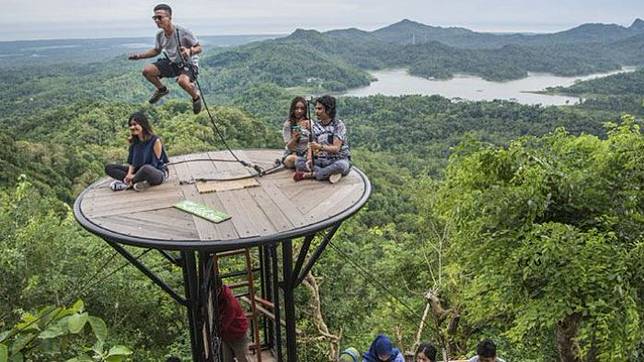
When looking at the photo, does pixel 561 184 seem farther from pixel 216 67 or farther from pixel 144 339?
pixel 216 67

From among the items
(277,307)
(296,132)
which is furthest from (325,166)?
(277,307)

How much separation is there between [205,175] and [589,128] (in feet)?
169

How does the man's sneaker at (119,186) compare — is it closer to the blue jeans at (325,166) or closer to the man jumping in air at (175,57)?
the man jumping in air at (175,57)

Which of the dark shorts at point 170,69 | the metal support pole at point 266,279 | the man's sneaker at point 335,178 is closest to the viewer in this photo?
the man's sneaker at point 335,178

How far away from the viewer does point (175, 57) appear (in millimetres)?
4652

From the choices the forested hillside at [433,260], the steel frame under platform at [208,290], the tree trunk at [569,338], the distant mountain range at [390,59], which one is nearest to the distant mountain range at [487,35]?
the distant mountain range at [390,59]

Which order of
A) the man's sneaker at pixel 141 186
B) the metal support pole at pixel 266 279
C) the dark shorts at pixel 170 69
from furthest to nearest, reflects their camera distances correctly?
the metal support pole at pixel 266 279, the dark shorts at pixel 170 69, the man's sneaker at pixel 141 186

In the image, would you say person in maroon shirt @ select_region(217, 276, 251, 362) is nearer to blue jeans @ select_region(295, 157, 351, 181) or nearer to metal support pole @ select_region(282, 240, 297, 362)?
metal support pole @ select_region(282, 240, 297, 362)

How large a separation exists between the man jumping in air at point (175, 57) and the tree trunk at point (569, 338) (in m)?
4.87

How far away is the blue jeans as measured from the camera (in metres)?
4.55

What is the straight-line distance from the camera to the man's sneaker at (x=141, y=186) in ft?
14.4

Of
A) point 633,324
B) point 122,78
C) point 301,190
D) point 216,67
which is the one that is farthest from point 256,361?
point 216,67

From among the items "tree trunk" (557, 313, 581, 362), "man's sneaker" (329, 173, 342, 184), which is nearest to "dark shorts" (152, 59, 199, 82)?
"man's sneaker" (329, 173, 342, 184)

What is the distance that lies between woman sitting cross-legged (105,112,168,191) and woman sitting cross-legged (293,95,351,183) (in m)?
1.24
